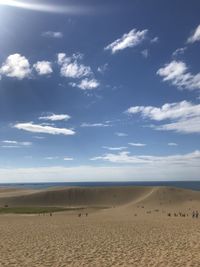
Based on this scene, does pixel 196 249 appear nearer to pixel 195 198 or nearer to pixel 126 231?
pixel 126 231

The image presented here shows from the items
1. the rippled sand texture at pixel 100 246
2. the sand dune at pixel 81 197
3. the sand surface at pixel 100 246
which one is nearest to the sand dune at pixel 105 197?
the sand dune at pixel 81 197

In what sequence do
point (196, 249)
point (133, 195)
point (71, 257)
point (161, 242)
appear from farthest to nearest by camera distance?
point (133, 195) < point (161, 242) < point (196, 249) < point (71, 257)

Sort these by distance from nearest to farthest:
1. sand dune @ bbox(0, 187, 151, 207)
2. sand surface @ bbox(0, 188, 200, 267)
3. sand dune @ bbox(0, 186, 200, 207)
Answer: sand surface @ bbox(0, 188, 200, 267)
sand dune @ bbox(0, 186, 200, 207)
sand dune @ bbox(0, 187, 151, 207)

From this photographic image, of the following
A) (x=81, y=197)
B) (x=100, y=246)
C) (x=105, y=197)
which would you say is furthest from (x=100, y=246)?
(x=81, y=197)

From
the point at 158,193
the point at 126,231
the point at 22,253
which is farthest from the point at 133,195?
the point at 22,253

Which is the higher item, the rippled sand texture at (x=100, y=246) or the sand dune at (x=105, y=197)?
the sand dune at (x=105, y=197)

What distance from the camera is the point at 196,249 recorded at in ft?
57.3

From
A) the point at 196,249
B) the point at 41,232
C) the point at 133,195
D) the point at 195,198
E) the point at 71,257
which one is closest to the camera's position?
the point at 71,257

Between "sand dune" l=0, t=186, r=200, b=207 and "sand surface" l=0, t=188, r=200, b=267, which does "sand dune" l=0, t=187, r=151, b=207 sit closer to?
"sand dune" l=0, t=186, r=200, b=207

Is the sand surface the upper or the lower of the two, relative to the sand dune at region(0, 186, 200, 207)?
lower

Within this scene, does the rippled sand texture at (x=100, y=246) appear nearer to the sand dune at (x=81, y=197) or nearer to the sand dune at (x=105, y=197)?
the sand dune at (x=105, y=197)

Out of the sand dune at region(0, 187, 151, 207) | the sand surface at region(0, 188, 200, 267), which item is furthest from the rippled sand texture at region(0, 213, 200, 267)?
the sand dune at region(0, 187, 151, 207)

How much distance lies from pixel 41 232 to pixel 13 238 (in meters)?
3.33

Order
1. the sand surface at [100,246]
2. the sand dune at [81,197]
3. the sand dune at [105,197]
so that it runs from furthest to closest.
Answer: the sand dune at [81,197], the sand dune at [105,197], the sand surface at [100,246]
